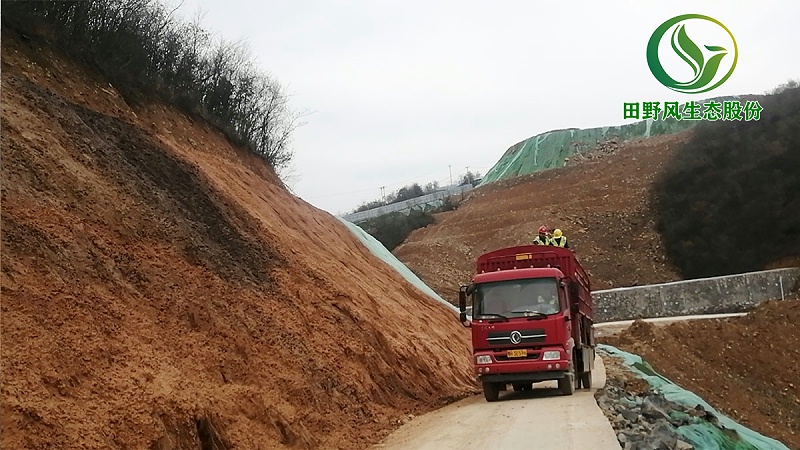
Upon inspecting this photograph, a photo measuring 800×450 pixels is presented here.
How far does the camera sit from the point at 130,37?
63.5 feet

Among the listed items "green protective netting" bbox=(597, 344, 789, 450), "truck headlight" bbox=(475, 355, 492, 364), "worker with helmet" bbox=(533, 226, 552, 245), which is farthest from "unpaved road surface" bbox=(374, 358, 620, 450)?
"worker with helmet" bbox=(533, 226, 552, 245)

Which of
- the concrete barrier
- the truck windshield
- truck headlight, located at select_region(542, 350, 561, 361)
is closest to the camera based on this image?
truck headlight, located at select_region(542, 350, 561, 361)

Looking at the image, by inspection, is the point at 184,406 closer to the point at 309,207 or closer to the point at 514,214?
the point at 309,207

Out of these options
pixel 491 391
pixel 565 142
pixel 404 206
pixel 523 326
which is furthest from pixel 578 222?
pixel 523 326

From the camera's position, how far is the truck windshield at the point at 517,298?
15.5 m

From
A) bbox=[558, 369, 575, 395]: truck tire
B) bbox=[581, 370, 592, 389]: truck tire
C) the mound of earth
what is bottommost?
the mound of earth

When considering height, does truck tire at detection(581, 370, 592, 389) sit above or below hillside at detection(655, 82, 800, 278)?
below

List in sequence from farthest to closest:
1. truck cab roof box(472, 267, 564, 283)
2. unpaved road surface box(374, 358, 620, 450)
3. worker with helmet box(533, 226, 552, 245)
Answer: worker with helmet box(533, 226, 552, 245), truck cab roof box(472, 267, 564, 283), unpaved road surface box(374, 358, 620, 450)

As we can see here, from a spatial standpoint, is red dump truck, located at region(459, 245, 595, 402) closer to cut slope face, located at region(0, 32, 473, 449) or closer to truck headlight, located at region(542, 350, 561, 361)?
truck headlight, located at region(542, 350, 561, 361)

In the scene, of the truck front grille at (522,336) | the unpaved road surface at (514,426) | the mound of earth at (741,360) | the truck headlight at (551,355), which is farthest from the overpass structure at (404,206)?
the unpaved road surface at (514,426)

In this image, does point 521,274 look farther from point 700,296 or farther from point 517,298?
point 700,296

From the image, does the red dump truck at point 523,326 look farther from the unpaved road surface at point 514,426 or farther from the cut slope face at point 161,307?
the cut slope face at point 161,307

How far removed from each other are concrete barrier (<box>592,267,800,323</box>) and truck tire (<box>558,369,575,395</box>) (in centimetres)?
2369

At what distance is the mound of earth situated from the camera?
77.9ft
